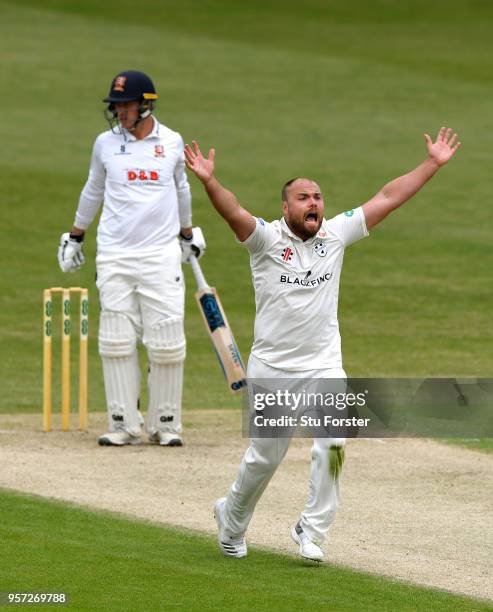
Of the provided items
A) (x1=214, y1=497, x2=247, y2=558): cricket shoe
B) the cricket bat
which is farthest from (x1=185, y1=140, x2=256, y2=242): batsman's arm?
the cricket bat

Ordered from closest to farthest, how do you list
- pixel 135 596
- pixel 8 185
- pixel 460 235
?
pixel 135 596, pixel 460 235, pixel 8 185

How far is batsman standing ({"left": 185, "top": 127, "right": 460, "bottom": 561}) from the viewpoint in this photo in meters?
7.69

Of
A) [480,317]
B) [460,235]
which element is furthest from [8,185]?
[480,317]

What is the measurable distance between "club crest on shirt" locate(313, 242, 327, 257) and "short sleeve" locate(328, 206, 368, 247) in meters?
0.11

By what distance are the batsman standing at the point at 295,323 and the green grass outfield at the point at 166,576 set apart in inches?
10.3

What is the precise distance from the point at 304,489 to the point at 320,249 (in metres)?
2.33

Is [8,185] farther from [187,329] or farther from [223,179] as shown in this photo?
[187,329]

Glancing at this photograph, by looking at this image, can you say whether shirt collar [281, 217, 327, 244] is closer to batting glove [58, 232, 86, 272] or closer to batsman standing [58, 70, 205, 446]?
batsman standing [58, 70, 205, 446]

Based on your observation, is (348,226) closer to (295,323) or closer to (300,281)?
(300,281)

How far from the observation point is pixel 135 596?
7.04 metres

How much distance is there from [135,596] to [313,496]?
111 centimetres

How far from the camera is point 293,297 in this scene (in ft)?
25.4

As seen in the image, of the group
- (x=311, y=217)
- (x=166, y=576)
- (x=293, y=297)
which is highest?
(x=311, y=217)

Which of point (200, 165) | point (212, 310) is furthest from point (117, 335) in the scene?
point (200, 165)
